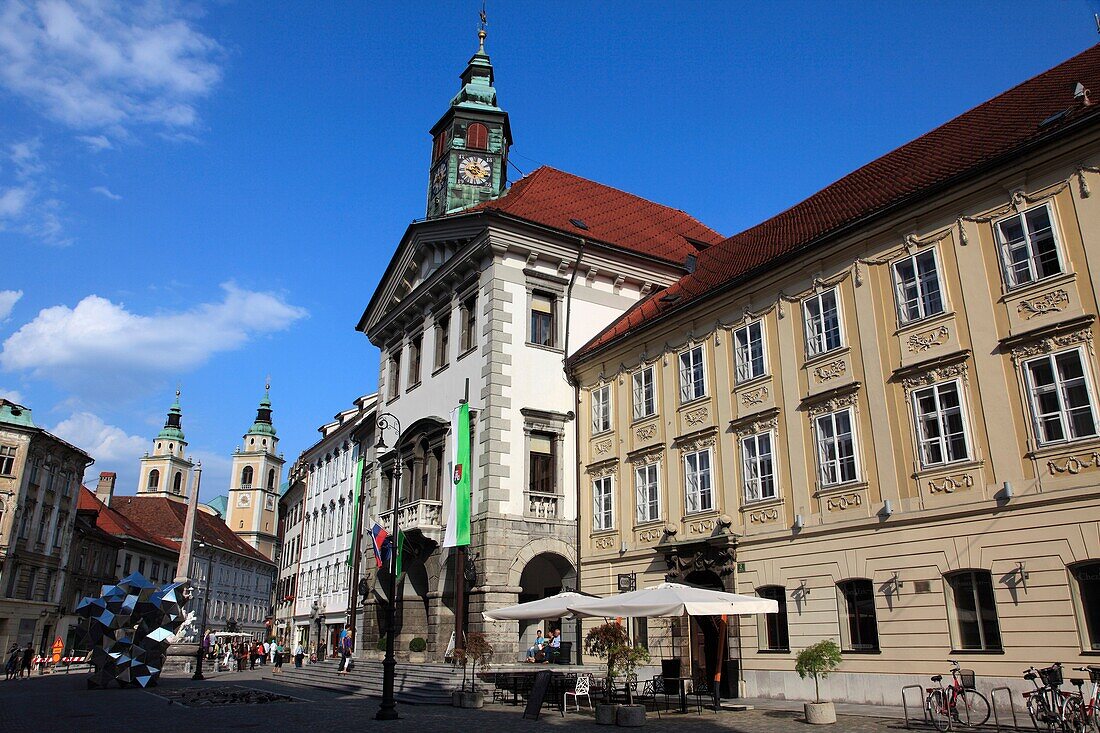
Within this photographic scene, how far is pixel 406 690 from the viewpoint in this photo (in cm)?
2356

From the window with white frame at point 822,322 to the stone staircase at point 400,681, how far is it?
43.4ft

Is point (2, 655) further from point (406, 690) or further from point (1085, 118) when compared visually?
point (1085, 118)

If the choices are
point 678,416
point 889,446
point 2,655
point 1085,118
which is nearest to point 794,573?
point 889,446

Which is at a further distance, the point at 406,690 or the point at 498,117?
the point at 498,117

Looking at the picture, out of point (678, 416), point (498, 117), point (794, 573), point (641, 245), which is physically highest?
point (498, 117)

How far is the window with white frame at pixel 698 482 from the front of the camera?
75.5ft

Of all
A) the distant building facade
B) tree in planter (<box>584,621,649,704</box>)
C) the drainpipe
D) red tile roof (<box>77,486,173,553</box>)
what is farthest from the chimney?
tree in planter (<box>584,621,649,704</box>)

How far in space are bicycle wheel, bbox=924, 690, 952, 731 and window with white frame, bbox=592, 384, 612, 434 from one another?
1449 centimetres

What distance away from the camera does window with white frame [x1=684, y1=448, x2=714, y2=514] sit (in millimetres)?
23016

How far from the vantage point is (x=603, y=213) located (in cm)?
3600

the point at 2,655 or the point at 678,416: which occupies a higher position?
the point at 678,416

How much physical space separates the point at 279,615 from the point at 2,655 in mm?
22737

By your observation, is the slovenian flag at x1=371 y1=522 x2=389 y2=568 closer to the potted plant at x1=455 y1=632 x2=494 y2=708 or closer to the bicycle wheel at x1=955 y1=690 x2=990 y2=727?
the potted plant at x1=455 y1=632 x2=494 y2=708

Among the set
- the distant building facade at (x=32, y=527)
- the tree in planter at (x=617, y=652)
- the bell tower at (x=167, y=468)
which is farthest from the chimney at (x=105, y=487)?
the tree in planter at (x=617, y=652)
